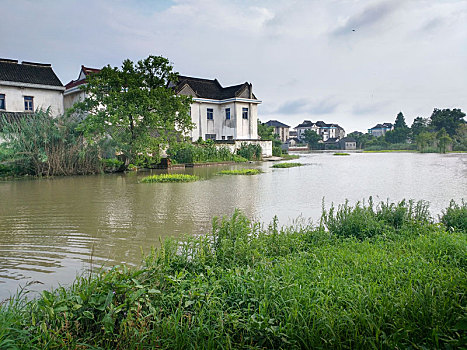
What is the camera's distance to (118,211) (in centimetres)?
921

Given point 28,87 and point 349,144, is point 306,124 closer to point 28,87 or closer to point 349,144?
point 349,144

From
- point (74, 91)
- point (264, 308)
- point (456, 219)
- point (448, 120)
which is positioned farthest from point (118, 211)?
point (448, 120)

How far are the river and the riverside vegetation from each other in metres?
1.19

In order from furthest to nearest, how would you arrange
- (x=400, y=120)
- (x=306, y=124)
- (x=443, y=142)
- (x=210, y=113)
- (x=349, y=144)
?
(x=306, y=124)
(x=349, y=144)
(x=400, y=120)
(x=443, y=142)
(x=210, y=113)

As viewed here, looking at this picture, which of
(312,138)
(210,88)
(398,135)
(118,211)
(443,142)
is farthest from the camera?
(312,138)

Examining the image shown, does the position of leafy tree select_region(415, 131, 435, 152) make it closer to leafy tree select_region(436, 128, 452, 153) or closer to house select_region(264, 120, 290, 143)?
leafy tree select_region(436, 128, 452, 153)

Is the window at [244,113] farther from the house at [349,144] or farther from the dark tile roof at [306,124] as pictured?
the dark tile roof at [306,124]

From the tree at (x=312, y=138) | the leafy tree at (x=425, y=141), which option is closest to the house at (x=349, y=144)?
the tree at (x=312, y=138)

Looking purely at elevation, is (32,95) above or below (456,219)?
above

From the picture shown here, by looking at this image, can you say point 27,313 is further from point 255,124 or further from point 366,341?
point 255,124

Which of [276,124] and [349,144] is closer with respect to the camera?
[349,144]

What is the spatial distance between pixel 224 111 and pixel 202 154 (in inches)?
402

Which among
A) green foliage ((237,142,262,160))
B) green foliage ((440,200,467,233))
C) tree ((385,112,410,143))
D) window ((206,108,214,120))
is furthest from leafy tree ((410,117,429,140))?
green foliage ((440,200,467,233))

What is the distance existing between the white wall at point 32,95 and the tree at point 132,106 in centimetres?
795
